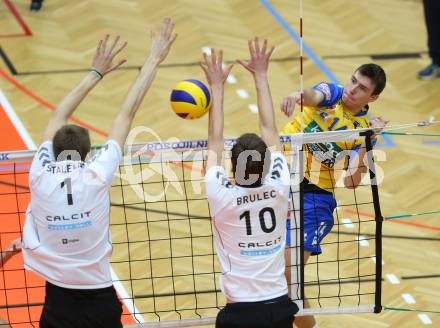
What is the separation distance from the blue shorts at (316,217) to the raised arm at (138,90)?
195 cm

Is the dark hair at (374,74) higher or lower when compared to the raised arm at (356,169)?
higher

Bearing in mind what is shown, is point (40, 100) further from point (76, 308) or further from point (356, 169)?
point (76, 308)

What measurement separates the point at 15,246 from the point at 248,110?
4967mm

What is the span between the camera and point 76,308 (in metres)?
6.05

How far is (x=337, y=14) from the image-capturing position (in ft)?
44.3

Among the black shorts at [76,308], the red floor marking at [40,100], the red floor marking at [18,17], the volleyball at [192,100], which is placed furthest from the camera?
the red floor marking at [18,17]

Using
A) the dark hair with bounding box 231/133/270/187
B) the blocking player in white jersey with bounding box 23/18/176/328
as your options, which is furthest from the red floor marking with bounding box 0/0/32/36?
the dark hair with bounding box 231/133/270/187

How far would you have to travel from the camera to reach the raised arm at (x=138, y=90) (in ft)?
20.4

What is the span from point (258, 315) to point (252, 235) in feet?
1.68

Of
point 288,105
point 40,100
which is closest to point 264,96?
point 288,105

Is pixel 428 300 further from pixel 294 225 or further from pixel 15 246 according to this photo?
pixel 15 246

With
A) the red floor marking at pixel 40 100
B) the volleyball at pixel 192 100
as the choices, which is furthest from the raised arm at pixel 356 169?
the red floor marking at pixel 40 100

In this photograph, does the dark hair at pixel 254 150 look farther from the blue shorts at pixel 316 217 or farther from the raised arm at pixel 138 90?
the blue shorts at pixel 316 217

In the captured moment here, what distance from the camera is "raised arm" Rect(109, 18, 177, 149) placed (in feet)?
20.4
